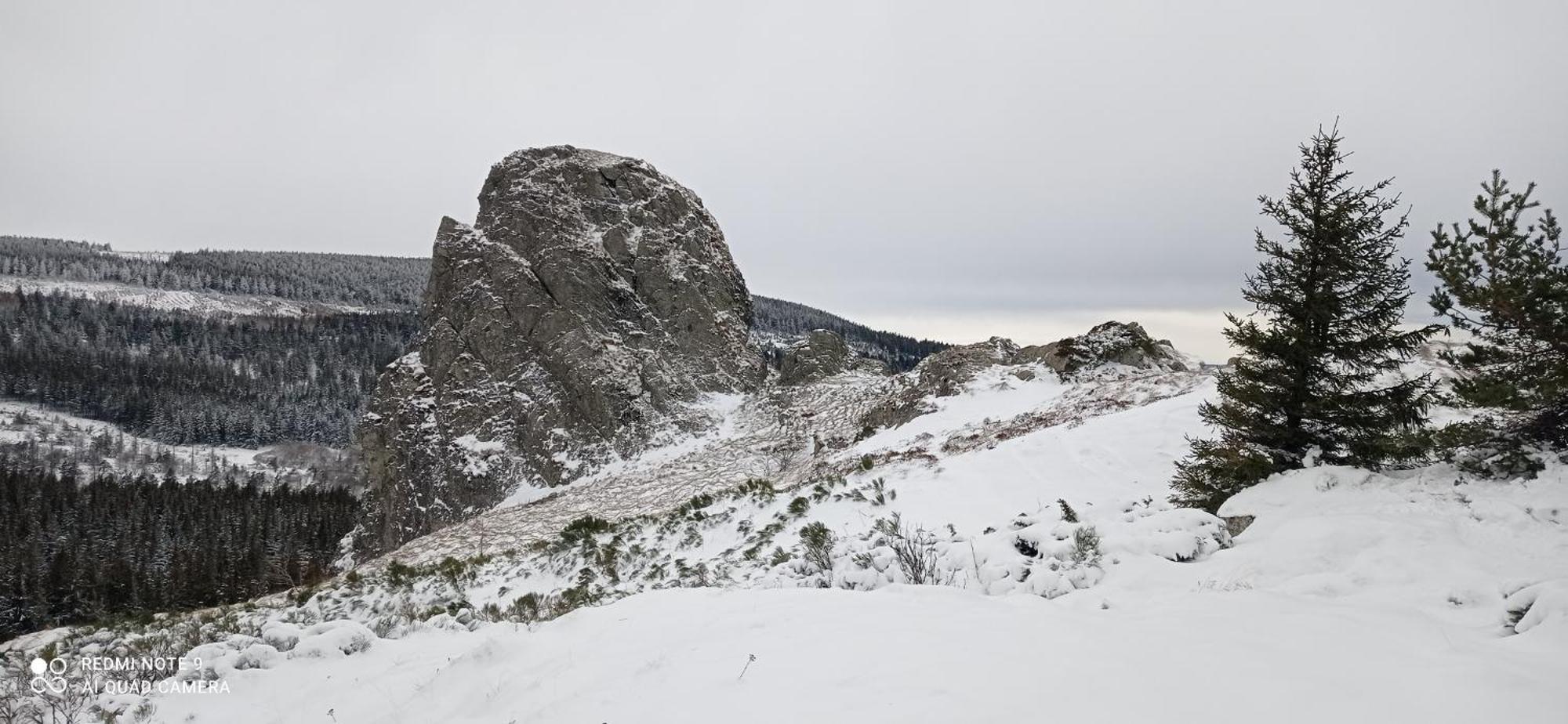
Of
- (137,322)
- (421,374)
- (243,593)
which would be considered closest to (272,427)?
(137,322)

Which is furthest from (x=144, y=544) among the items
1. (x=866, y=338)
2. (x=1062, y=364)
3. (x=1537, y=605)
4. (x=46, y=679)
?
(x=866, y=338)

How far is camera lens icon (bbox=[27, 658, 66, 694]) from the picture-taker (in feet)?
20.1

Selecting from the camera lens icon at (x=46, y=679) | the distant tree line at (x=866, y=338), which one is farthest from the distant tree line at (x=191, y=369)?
the camera lens icon at (x=46, y=679)

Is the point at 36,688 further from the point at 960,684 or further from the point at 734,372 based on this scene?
the point at 734,372

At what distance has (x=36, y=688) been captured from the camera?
6.14m

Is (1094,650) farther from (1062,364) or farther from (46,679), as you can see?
(1062,364)

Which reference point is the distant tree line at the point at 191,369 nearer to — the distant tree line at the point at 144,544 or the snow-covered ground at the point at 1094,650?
the distant tree line at the point at 144,544

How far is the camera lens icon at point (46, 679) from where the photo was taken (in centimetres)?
614

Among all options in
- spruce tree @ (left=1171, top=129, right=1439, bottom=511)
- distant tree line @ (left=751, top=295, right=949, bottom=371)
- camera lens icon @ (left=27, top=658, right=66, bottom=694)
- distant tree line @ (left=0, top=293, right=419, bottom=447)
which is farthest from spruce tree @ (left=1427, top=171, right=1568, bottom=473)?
distant tree line @ (left=0, top=293, right=419, bottom=447)

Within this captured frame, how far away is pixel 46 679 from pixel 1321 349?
15497mm

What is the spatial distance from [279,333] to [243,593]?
182 m

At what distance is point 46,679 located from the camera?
6395mm

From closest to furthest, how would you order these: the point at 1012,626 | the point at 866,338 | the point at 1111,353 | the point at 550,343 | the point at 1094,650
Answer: the point at 1094,650 → the point at 1012,626 → the point at 1111,353 → the point at 550,343 → the point at 866,338

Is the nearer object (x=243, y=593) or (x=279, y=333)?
(x=243, y=593)
